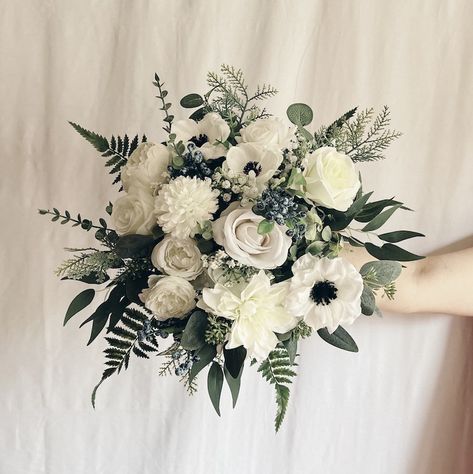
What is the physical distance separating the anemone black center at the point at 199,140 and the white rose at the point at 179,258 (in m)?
0.15

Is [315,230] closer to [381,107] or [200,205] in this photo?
[200,205]

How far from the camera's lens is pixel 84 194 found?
1184 millimetres

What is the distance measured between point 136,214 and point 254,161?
0.18 metres

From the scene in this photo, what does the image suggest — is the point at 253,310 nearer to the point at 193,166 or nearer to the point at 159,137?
the point at 193,166

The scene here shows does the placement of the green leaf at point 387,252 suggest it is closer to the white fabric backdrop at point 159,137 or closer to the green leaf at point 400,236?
the green leaf at point 400,236

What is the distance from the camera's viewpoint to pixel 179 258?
754 mm

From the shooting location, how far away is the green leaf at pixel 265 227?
0.70 metres

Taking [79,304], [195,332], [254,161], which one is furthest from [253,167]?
[79,304]

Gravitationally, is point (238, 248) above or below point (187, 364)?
above

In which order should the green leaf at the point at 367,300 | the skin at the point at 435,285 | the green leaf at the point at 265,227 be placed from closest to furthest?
the green leaf at the point at 265,227
the green leaf at the point at 367,300
the skin at the point at 435,285

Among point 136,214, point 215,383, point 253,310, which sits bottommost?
point 215,383

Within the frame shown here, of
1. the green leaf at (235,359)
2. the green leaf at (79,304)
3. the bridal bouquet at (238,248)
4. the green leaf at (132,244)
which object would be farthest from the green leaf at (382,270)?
the green leaf at (79,304)

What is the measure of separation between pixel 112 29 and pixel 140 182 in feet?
1.56

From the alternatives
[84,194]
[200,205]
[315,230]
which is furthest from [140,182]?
[84,194]
